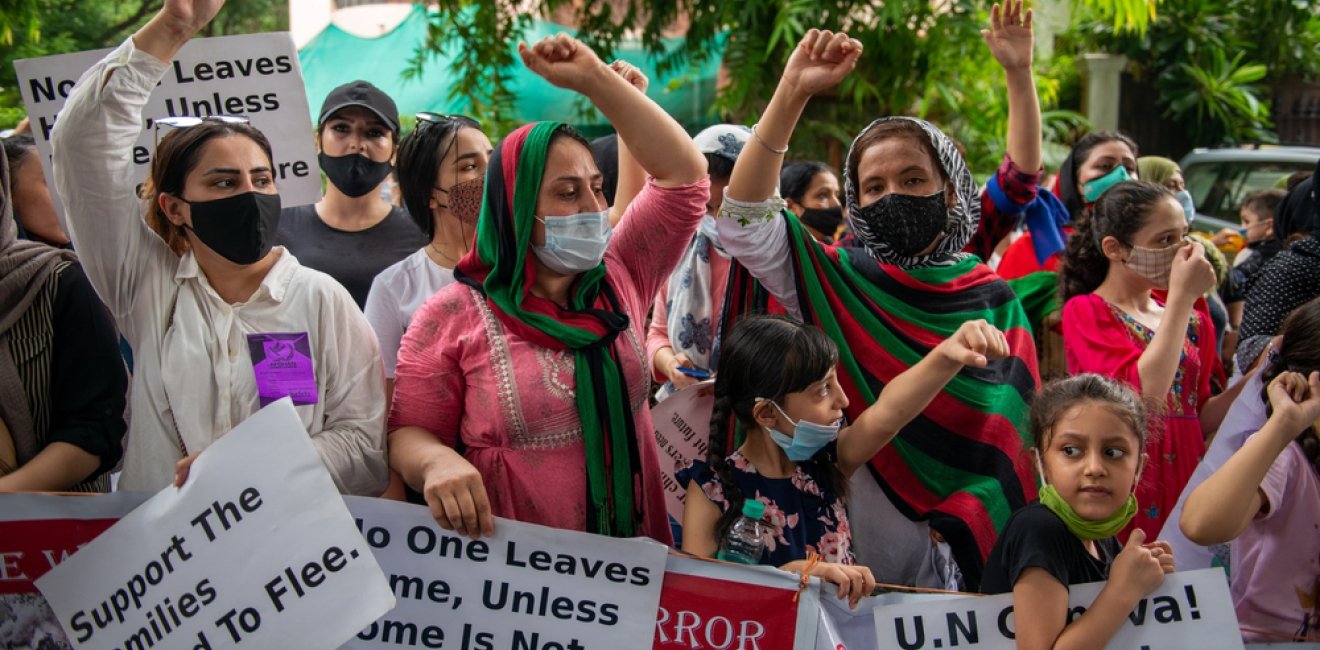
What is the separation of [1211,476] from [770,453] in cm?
102

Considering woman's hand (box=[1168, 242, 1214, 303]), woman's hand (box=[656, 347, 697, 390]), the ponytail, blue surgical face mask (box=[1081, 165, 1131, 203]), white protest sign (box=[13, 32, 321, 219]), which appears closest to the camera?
the ponytail

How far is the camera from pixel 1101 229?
3.68m

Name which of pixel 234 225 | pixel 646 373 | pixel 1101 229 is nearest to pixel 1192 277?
pixel 1101 229

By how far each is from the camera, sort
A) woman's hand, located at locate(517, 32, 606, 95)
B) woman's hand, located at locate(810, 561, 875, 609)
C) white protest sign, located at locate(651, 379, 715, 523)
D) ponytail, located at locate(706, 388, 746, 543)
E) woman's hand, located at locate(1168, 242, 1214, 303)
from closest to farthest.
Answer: woman's hand, located at locate(810, 561, 875, 609) < woman's hand, located at locate(517, 32, 606, 95) < ponytail, located at locate(706, 388, 746, 543) < woman's hand, located at locate(1168, 242, 1214, 303) < white protest sign, located at locate(651, 379, 715, 523)

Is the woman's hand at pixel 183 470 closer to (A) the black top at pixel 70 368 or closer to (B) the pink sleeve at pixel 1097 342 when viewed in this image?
(A) the black top at pixel 70 368

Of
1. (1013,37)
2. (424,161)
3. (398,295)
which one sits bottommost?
(398,295)

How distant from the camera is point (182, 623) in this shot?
2500mm

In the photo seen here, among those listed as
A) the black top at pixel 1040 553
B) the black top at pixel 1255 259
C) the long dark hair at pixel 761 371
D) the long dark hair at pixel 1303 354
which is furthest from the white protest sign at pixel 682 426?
the black top at pixel 1255 259

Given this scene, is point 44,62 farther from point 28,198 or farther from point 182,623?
point 182,623

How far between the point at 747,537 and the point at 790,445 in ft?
0.79

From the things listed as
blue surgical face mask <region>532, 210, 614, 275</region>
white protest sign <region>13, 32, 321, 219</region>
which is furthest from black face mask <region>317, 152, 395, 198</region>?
blue surgical face mask <region>532, 210, 614, 275</region>

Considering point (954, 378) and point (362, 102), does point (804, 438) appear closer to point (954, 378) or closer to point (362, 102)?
point (954, 378)

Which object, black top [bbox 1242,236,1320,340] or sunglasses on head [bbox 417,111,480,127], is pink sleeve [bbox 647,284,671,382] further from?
black top [bbox 1242,236,1320,340]

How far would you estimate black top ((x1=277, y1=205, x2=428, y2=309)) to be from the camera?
3.95m
